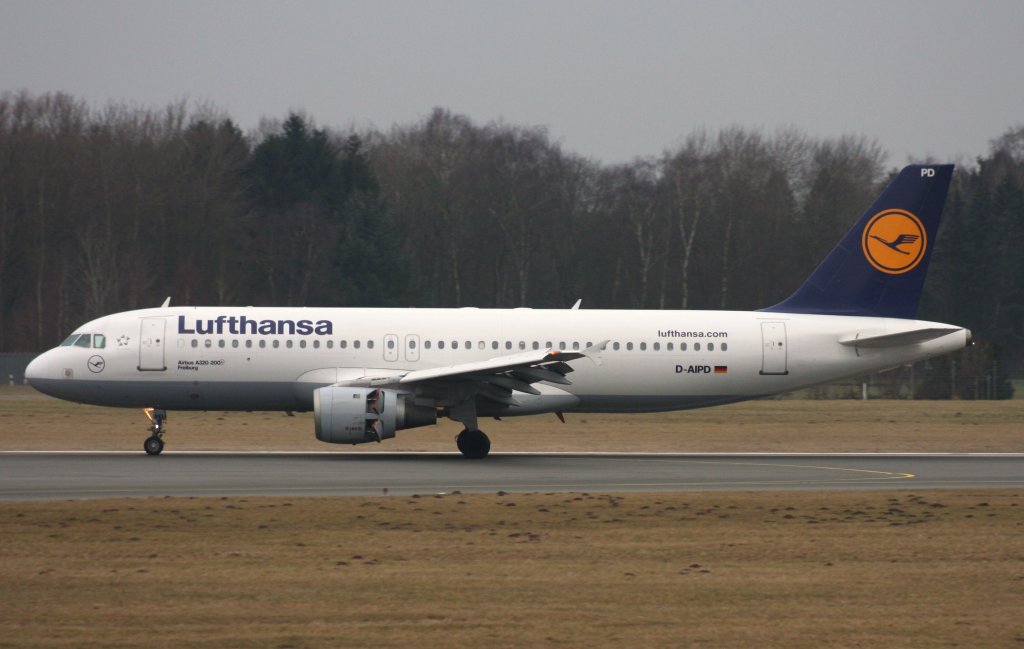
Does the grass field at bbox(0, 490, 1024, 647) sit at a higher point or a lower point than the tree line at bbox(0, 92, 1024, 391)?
lower

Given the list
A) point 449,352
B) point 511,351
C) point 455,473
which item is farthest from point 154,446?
point 511,351

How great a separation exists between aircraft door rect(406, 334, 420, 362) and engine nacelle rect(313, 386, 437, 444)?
6.81 ft

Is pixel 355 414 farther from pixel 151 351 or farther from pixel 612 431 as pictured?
pixel 612 431

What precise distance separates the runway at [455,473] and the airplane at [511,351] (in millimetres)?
1250

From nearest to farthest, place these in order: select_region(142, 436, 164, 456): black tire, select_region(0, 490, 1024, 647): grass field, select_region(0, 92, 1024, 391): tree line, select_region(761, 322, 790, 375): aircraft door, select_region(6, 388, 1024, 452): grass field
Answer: select_region(0, 490, 1024, 647): grass field < select_region(142, 436, 164, 456): black tire < select_region(761, 322, 790, 375): aircraft door < select_region(6, 388, 1024, 452): grass field < select_region(0, 92, 1024, 391): tree line

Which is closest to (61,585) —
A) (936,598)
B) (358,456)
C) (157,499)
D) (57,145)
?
(157,499)

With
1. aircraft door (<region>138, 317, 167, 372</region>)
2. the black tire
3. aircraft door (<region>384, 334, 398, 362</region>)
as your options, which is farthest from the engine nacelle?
aircraft door (<region>138, 317, 167, 372</region>)

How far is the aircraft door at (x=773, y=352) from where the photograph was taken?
29.5m

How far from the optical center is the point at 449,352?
93.8 ft

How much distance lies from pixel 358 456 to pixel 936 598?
17.1 metres

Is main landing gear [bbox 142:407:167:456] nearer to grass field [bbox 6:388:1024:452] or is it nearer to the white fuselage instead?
the white fuselage

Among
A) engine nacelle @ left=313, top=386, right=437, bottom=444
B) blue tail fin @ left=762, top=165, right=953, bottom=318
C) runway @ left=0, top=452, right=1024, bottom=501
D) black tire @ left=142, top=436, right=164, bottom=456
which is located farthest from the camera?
blue tail fin @ left=762, top=165, right=953, bottom=318

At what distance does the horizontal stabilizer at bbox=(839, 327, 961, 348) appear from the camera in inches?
1142

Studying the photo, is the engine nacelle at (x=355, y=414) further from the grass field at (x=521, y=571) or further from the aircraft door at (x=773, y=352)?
the aircraft door at (x=773, y=352)
